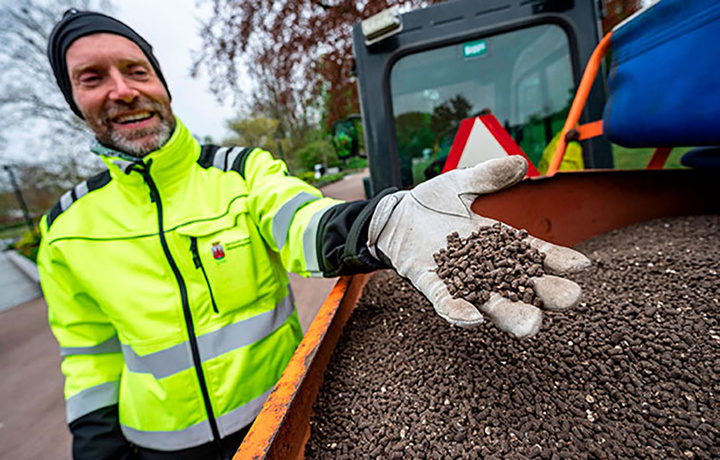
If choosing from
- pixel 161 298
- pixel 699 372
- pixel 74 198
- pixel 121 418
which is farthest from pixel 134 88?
pixel 699 372

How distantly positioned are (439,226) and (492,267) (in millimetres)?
208

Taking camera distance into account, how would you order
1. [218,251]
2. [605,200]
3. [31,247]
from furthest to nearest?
[31,247]
[605,200]
[218,251]

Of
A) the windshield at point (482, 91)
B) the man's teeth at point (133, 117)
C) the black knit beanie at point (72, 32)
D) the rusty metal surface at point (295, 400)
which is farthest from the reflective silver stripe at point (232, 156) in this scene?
the windshield at point (482, 91)

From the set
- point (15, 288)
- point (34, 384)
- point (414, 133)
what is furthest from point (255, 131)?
point (414, 133)

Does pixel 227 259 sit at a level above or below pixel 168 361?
above

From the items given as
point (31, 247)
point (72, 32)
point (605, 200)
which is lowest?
point (31, 247)

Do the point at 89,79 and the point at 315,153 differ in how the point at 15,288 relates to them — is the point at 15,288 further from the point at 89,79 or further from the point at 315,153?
the point at 315,153

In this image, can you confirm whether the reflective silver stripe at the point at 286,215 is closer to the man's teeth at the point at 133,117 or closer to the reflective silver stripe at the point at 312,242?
the reflective silver stripe at the point at 312,242

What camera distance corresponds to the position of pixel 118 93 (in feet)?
4.75

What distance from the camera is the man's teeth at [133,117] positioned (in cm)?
152

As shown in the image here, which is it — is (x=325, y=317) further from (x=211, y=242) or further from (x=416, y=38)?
(x=416, y=38)

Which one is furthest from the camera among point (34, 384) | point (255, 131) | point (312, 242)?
point (255, 131)

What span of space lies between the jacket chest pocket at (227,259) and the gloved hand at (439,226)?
623 mm

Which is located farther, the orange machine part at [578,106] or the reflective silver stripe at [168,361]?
the orange machine part at [578,106]
